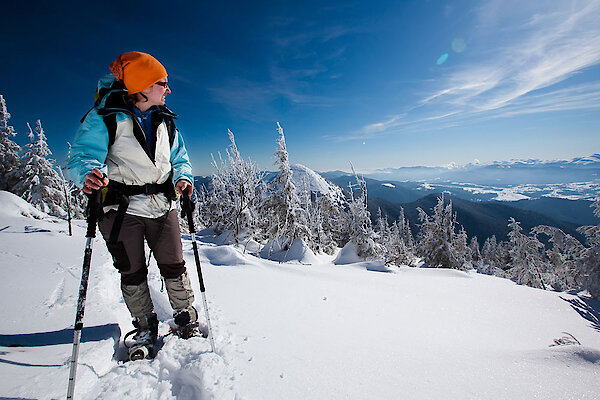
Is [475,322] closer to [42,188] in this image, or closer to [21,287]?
[21,287]

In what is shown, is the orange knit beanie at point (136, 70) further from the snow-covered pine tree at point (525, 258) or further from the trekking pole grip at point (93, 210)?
the snow-covered pine tree at point (525, 258)

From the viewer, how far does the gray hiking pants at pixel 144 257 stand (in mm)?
1992

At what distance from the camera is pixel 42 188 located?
19719mm

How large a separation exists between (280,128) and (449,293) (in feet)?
44.4

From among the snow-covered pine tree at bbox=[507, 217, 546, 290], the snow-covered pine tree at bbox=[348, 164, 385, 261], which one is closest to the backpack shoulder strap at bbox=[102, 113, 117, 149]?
the snow-covered pine tree at bbox=[348, 164, 385, 261]

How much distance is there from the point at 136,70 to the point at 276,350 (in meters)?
2.69

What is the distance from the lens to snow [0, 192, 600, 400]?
1607mm

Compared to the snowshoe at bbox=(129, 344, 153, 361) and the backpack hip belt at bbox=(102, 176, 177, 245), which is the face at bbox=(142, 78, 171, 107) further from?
the snowshoe at bbox=(129, 344, 153, 361)

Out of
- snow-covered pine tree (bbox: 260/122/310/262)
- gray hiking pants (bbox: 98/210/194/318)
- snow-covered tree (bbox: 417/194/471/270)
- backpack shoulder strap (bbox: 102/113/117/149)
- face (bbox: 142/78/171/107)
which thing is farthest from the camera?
snow-covered tree (bbox: 417/194/471/270)

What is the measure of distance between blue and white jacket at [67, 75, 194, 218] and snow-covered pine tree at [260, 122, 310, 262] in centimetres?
1411

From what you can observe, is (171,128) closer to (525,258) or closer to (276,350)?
(276,350)

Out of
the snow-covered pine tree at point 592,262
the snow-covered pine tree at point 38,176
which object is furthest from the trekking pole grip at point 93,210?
the snow-covered pine tree at point 38,176

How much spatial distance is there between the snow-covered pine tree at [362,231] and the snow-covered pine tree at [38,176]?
83.5ft

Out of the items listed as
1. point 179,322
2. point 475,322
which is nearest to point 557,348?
point 475,322
